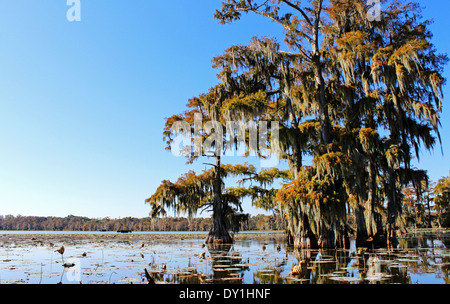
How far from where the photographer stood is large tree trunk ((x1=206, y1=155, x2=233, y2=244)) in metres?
19.2

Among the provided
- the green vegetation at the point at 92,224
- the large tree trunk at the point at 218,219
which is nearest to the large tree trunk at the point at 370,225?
the large tree trunk at the point at 218,219

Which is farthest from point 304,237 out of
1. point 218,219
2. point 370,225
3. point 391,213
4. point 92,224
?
point 92,224

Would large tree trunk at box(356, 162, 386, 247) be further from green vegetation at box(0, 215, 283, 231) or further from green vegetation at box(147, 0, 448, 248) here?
green vegetation at box(0, 215, 283, 231)

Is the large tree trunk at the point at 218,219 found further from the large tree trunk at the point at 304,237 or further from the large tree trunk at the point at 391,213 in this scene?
the large tree trunk at the point at 391,213

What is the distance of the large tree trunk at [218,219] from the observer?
19183 mm

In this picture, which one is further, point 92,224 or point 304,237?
point 92,224

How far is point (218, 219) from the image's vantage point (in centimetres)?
1980

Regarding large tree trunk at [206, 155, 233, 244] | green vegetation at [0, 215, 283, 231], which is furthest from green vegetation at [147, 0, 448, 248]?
green vegetation at [0, 215, 283, 231]

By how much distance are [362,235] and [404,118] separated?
6.14 meters

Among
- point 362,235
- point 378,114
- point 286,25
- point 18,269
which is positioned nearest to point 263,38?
point 286,25

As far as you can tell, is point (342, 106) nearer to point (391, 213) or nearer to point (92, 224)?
point (391, 213)

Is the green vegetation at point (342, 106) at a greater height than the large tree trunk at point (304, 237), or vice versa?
the green vegetation at point (342, 106)

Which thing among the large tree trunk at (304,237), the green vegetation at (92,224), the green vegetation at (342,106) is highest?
the green vegetation at (342,106)
